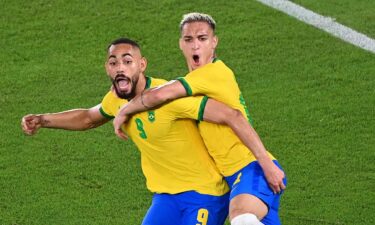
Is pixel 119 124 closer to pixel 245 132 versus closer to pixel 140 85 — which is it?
pixel 140 85

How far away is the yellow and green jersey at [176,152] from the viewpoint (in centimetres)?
970

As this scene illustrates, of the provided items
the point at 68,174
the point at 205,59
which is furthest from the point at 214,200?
the point at 68,174

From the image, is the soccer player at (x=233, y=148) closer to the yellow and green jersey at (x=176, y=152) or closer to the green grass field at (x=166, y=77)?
the yellow and green jersey at (x=176, y=152)

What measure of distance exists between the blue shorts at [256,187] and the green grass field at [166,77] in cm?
197

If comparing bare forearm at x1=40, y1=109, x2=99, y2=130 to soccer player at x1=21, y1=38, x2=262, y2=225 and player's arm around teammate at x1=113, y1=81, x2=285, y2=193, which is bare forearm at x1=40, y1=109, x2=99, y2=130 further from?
player's arm around teammate at x1=113, y1=81, x2=285, y2=193

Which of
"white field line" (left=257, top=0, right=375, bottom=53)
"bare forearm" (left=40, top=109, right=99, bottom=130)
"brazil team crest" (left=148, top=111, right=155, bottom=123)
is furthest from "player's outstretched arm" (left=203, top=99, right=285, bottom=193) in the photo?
"white field line" (left=257, top=0, right=375, bottom=53)

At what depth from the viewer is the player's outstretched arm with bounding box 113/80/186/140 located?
948 cm

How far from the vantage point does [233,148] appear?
959 cm

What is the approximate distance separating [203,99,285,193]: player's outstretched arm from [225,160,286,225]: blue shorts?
0.07 metres

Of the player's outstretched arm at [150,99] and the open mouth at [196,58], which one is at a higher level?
the open mouth at [196,58]

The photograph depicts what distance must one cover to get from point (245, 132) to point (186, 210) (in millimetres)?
856

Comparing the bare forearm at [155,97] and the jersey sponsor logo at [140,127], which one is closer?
the bare forearm at [155,97]

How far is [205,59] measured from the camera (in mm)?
9953

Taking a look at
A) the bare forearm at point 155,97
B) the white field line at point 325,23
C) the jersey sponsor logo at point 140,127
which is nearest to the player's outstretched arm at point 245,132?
the bare forearm at point 155,97
